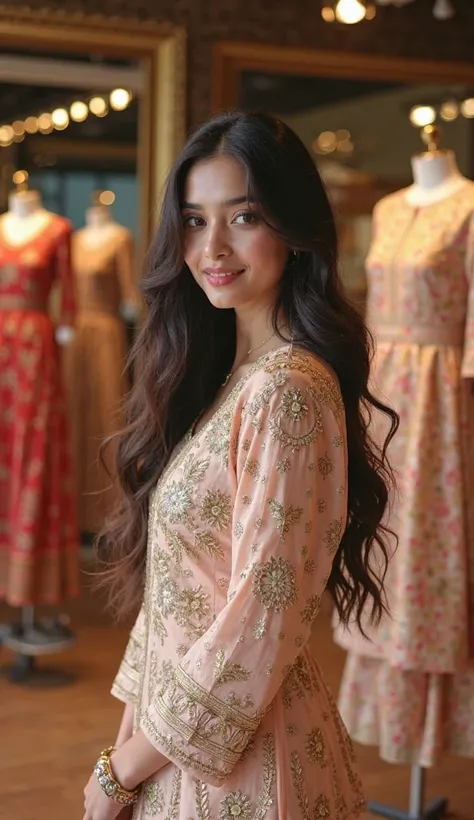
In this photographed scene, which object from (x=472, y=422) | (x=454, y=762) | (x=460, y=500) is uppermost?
(x=472, y=422)

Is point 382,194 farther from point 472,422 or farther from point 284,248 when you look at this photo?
point 284,248

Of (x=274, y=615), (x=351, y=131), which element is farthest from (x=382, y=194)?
(x=274, y=615)

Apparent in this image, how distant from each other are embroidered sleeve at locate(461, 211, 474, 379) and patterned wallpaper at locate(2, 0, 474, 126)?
183 cm

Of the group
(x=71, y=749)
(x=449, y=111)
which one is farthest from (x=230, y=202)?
(x=449, y=111)

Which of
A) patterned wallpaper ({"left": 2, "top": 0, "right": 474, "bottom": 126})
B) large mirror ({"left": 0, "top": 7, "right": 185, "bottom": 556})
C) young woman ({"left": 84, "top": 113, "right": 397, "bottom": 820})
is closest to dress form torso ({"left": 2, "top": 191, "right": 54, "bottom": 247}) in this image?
large mirror ({"left": 0, "top": 7, "right": 185, "bottom": 556})

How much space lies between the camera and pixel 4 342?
154 inches

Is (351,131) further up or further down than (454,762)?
further up

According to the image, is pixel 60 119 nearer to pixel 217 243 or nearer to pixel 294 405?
pixel 217 243

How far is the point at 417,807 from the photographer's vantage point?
109 inches

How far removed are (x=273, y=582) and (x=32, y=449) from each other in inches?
109

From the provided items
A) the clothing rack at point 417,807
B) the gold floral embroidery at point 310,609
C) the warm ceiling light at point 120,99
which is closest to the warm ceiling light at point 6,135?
the warm ceiling light at point 120,99

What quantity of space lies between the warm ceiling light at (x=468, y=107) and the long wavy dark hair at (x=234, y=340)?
340 cm

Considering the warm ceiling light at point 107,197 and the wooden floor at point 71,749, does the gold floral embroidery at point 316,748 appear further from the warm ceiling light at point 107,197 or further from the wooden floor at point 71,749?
the warm ceiling light at point 107,197

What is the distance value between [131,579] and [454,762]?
1947 mm
